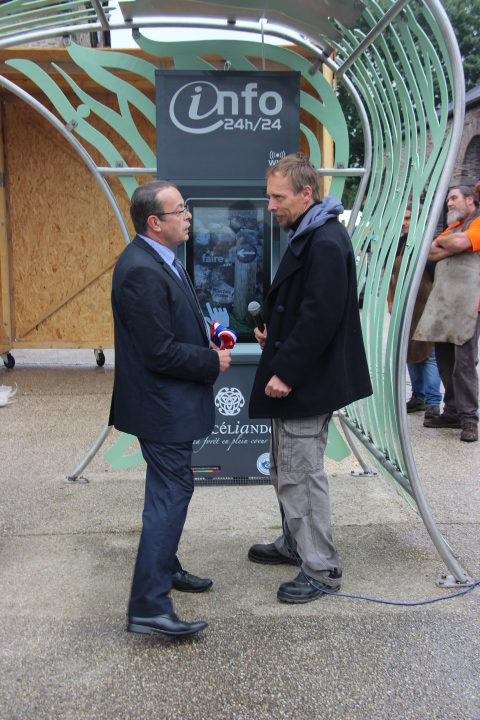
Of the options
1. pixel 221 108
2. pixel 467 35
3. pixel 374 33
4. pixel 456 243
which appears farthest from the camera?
pixel 467 35

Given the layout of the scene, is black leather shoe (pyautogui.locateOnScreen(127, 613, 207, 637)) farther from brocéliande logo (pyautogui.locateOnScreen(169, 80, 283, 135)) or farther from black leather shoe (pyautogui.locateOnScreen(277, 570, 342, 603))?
brocéliande logo (pyautogui.locateOnScreen(169, 80, 283, 135))

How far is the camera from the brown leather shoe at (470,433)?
547cm

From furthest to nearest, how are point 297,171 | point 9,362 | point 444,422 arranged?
point 9,362
point 444,422
point 297,171

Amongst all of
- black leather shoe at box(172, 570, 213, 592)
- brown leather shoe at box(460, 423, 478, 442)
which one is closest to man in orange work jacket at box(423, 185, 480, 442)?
brown leather shoe at box(460, 423, 478, 442)

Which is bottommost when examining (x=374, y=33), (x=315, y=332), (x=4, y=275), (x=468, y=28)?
(x=315, y=332)

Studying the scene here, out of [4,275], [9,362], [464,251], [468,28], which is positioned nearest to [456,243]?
[464,251]

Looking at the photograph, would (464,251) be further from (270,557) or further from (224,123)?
(270,557)

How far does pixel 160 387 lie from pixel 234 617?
3.61ft

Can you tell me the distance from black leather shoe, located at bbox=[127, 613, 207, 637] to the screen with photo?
6.03 feet

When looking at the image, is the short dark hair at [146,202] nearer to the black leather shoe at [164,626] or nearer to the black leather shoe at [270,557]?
the black leather shoe at [164,626]

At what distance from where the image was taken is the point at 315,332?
275 centimetres

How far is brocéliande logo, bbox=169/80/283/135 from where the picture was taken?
387cm

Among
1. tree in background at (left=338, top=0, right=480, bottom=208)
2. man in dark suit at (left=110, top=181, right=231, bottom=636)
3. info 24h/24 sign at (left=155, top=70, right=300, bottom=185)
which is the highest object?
tree in background at (left=338, top=0, right=480, bottom=208)

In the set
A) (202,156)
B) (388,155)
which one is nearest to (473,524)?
(388,155)
